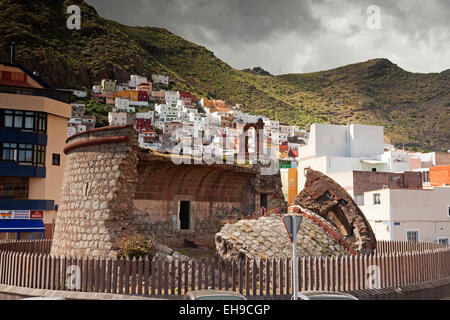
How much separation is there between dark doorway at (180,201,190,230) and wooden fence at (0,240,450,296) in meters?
4.90

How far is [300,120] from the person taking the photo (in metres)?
153

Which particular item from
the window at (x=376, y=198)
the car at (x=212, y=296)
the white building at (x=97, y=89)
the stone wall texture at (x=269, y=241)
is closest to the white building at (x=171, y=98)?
the white building at (x=97, y=89)

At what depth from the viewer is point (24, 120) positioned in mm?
38844

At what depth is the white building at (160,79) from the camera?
535 feet

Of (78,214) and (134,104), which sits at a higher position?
(134,104)

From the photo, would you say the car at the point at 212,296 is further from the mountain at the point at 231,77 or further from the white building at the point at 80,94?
the white building at the point at 80,94

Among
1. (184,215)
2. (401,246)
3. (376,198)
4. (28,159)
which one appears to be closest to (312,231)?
(184,215)

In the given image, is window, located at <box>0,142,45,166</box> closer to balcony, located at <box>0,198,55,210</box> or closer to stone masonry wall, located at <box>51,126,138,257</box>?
balcony, located at <box>0,198,55,210</box>

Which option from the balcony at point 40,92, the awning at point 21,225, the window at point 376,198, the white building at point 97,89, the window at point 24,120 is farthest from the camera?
the white building at point 97,89

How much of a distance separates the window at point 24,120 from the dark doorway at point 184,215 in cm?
2504

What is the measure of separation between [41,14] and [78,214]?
138m

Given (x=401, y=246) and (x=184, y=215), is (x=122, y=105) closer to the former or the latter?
(x=401, y=246)
